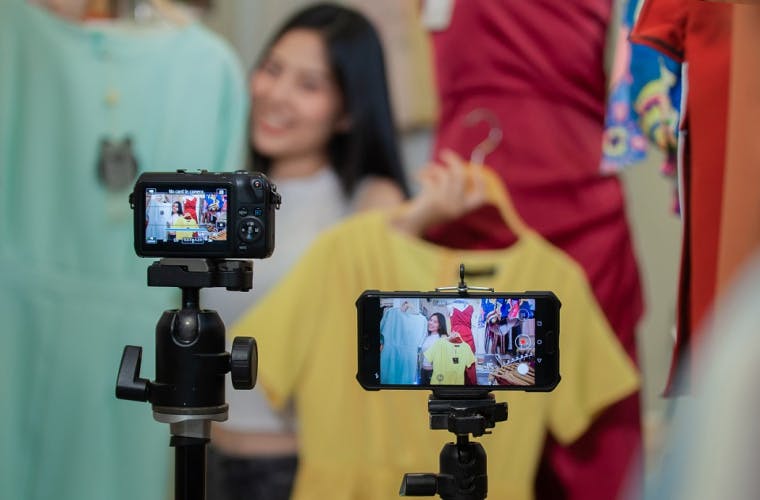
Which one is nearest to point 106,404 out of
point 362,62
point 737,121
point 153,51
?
point 153,51

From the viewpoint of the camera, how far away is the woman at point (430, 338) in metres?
1.27

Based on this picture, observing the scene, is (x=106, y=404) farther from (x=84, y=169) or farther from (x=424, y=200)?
(x=424, y=200)

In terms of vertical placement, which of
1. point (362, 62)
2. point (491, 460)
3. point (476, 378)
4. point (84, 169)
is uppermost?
point (362, 62)

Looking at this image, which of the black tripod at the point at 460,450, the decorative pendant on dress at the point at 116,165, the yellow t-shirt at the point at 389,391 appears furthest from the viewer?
the decorative pendant on dress at the point at 116,165

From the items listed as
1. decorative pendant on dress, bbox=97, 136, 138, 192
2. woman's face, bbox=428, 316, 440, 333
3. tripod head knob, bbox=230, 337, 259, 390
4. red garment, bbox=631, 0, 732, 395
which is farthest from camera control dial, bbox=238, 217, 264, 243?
decorative pendant on dress, bbox=97, 136, 138, 192

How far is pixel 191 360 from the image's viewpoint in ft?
4.27

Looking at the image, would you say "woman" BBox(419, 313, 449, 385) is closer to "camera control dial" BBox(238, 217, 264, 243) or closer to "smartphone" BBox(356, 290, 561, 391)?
"smartphone" BBox(356, 290, 561, 391)

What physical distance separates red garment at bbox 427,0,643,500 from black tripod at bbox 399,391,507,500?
0.73 m

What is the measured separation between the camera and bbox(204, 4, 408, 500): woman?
6.89 ft

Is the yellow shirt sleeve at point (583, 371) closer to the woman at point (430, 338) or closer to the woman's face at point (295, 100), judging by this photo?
the woman's face at point (295, 100)

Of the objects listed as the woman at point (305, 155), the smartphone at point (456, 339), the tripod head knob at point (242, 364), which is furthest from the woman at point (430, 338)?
the woman at point (305, 155)

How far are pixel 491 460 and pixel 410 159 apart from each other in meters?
0.63

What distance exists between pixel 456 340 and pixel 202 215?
1.13ft

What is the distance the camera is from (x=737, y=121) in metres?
1.31
